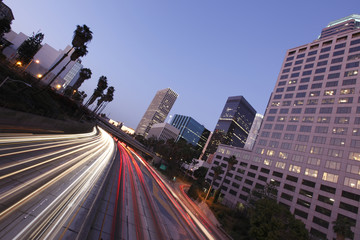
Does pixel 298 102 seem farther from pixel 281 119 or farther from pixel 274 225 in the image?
pixel 274 225

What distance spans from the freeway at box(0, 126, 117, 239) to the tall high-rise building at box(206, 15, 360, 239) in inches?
2508

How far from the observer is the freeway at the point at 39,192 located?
31.7 ft

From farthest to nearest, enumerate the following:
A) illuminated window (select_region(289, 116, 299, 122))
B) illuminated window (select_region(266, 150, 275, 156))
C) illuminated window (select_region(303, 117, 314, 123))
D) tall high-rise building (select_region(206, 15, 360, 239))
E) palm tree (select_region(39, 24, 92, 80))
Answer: illuminated window (select_region(266, 150, 275, 156)) → illuminated window (select_region(289, 116, 299, 122)) → illuminated window (select_region(303, 117, 314, 123)) → tall high-rise building (select_region(206, 15, 360, 239)) → palm tree (select_region(39, 24, 92, 80))

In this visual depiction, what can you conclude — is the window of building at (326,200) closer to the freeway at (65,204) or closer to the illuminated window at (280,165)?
the illuminated window at (280,165)

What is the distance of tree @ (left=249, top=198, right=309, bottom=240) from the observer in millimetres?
31375

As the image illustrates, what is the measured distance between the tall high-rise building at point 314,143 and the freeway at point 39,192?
63.7m

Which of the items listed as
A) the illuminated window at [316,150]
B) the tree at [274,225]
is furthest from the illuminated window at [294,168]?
the tree at [274,225]

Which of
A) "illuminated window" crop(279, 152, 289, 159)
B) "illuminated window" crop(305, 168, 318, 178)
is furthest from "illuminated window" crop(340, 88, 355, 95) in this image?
"illuminated window" crop(305, 168, 318, 178)

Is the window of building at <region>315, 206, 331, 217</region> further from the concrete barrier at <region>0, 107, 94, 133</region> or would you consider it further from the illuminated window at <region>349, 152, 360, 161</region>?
the concrete barrier at <region>0, 107, 94, 133</region>

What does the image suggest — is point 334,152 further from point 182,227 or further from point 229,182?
point 182,227

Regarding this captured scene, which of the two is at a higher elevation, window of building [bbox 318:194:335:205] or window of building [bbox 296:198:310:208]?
window of building [bbox 318:194:335:205]

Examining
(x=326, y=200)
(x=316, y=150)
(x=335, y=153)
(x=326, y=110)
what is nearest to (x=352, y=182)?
(x=326, y=200)

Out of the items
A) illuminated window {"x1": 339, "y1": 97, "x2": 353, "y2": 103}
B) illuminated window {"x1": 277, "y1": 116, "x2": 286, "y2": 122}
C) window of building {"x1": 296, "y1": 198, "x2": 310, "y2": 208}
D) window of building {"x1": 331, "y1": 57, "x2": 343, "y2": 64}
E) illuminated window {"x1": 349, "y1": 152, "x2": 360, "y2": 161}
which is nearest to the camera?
illuminated window {"x1": 349, "y1": 152, "x2": 360, "y2": 161}

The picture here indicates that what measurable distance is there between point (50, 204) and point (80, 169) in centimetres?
995
